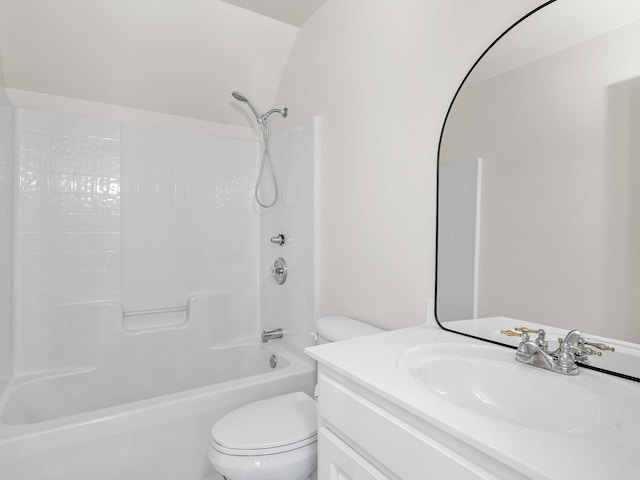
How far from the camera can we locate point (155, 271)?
94.3 inches

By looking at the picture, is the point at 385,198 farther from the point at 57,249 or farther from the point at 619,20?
the point at 57,249

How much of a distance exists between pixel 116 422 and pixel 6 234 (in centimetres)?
121

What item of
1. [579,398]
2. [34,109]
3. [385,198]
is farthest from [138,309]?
[579,398]

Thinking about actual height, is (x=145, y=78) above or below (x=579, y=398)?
above

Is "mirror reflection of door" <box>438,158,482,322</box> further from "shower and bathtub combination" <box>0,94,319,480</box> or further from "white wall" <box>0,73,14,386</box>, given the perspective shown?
"white wall" <box>0,73,14,386</box>

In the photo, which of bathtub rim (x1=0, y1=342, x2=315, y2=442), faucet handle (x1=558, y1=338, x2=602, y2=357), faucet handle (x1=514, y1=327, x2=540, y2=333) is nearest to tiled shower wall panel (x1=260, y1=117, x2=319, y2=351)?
bathtub rim (x1=0, y1=342, x2=315, y2=442)

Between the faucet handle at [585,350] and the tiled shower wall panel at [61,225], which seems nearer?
the faucet handle at [585,350]

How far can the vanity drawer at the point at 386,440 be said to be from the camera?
654 millimetres

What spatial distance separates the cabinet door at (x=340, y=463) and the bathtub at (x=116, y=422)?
0.74 meters

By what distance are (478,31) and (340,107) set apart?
30.3 inches

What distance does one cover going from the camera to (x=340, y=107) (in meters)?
1.87

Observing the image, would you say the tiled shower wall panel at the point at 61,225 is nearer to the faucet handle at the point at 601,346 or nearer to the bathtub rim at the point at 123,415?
the bathtub rim at the point at 123,415

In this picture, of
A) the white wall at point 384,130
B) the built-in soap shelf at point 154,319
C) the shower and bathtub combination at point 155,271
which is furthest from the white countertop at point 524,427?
the built-in soap shelf at point 154,319

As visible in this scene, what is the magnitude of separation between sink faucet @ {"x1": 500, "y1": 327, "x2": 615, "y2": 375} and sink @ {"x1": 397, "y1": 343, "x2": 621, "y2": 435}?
0.8 inches
